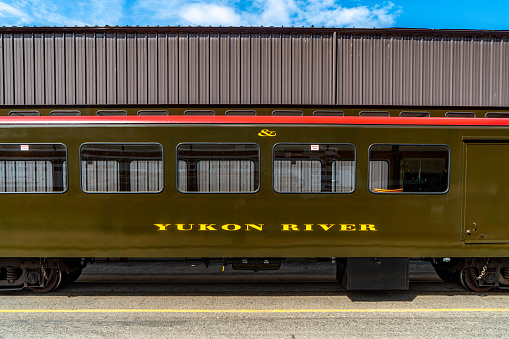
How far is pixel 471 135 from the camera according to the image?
4277 mm

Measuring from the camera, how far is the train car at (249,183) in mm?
4250

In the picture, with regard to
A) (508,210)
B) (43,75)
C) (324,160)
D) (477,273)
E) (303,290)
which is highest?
(43,75)

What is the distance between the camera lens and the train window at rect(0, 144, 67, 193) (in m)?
4.24

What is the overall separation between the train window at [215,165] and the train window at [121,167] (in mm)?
360

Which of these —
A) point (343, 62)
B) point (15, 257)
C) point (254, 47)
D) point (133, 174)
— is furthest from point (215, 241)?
point (343, 62)

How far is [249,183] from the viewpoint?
14.0 ft

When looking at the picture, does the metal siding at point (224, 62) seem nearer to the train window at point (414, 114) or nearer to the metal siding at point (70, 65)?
the metal siding at point (70, 65)

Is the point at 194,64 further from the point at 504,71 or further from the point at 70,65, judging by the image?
the point at 504,71

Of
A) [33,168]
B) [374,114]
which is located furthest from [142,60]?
[374,114]

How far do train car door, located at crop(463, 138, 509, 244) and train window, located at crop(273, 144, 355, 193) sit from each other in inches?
68.0

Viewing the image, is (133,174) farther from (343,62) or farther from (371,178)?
(343,62)

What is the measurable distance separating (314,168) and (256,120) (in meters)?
1.10

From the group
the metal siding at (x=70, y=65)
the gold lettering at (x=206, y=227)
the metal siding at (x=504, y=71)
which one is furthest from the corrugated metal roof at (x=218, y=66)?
the gold lettering at (x=206, y=227)

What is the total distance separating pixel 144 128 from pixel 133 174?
2.27 ft
